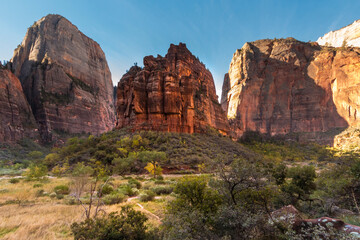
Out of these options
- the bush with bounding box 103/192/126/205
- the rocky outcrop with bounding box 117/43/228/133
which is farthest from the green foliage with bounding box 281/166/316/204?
the rocky outcrop with bounding box 117/43/228/133

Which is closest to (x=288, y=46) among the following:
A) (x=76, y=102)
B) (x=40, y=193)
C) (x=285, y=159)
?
(x=285, y=159)

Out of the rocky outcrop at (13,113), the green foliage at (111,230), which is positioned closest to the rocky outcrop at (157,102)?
the green foliage at (111,230)

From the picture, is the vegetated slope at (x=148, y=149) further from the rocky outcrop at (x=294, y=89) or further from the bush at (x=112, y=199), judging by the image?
the rocky outcrop at (x=294, y=89)

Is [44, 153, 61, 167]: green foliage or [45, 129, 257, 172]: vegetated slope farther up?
[45, 129, 257, 172]: vegetated slope

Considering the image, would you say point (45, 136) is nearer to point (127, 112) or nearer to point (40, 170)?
point (127, 112)

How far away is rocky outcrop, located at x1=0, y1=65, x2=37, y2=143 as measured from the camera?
164ft

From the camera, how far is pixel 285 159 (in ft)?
174

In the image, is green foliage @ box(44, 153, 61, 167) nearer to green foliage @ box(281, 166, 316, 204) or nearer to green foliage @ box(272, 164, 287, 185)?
green foliage @ box(272, 164, 287, 185)

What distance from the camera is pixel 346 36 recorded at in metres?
95.5

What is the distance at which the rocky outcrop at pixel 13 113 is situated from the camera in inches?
1970

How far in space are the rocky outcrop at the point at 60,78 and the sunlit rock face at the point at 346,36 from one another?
481ft

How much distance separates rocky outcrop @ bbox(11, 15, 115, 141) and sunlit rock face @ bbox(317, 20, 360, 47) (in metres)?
147

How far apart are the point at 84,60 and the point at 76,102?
109ft

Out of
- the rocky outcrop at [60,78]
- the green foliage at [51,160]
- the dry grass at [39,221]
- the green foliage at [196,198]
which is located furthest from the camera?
the rocky outcrop at [60,78]
